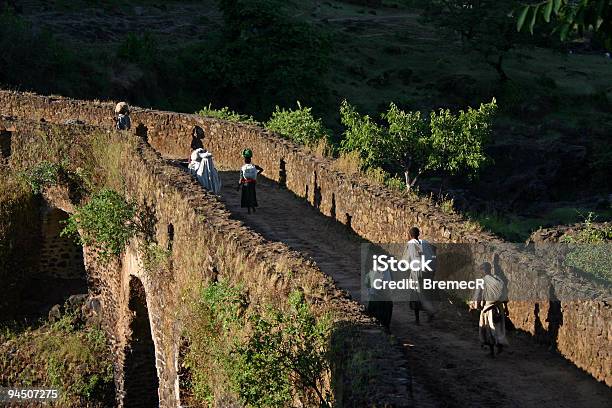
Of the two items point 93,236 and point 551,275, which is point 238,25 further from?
point 551,275

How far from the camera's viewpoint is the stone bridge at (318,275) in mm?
11367

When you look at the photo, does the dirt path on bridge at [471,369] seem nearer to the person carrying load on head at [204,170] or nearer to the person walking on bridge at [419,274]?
the person walking on bridge at [419,274]

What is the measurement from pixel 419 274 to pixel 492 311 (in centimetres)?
161

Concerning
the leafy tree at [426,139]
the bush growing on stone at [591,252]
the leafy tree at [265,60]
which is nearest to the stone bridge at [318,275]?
the bush growing on stone at [591,252]

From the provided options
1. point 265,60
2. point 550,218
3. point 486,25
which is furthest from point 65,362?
point 486,25

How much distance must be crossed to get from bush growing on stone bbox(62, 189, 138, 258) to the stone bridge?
0.34m

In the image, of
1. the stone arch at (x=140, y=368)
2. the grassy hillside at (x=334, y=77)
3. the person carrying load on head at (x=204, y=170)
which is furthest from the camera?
the grassy hillside at (x=334, y=77)

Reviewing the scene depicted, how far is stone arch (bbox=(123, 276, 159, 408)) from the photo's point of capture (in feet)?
70.1

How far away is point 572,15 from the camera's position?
27.5ft

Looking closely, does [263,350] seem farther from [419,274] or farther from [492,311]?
[419,274]

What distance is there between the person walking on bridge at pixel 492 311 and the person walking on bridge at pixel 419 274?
0.99 m

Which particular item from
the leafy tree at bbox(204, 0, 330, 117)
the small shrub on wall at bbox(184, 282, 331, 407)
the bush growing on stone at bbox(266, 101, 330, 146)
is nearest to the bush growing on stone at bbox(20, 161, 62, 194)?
the bush growing on stone at bbox(266, 101, 330, 146)

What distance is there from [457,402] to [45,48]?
41360 mm

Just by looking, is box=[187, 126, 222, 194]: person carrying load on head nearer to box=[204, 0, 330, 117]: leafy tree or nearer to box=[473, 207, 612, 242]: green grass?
box=[473, 207, 612, 242]: green grass
